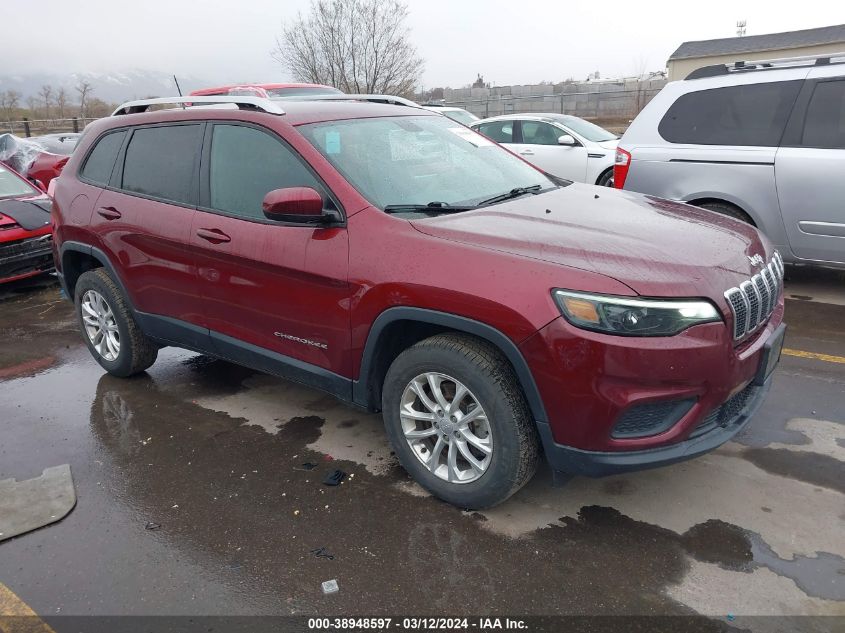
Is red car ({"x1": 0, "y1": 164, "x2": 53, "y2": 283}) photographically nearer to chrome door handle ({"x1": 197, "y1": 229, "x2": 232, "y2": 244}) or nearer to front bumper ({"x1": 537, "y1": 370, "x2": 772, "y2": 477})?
chrome door handle ({"x1": 197, "y1": 229, "x2": 232, "y2": 244})

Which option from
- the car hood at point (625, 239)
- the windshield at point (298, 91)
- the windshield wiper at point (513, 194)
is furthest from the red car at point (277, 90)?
the car hood at point (625, 239)

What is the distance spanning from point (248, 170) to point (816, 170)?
4516mm

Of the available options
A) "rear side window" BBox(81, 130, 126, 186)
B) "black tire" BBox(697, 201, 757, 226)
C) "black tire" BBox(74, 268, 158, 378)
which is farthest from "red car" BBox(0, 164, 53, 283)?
"black tire" BBox(697, 201, 757, 226)

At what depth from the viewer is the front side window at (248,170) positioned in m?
3.39

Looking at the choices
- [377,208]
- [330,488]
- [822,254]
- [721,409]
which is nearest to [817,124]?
[822,254]

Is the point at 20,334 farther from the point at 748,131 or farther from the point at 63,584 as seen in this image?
the point at 748,131

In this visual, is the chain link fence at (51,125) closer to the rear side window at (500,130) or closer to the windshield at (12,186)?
the windshield at (12,186)

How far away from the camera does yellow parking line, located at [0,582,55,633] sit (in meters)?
2.46

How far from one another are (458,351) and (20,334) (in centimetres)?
516

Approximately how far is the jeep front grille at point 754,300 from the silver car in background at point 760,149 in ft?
8.91

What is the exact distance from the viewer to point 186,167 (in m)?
3.90

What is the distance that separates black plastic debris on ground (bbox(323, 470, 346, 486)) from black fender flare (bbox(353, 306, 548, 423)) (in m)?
0.66

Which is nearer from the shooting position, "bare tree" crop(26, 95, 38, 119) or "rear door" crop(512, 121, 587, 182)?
"rear door" crop(512, 121, 587, 182)

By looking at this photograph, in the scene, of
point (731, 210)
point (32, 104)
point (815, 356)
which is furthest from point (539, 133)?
point (32, 104)
